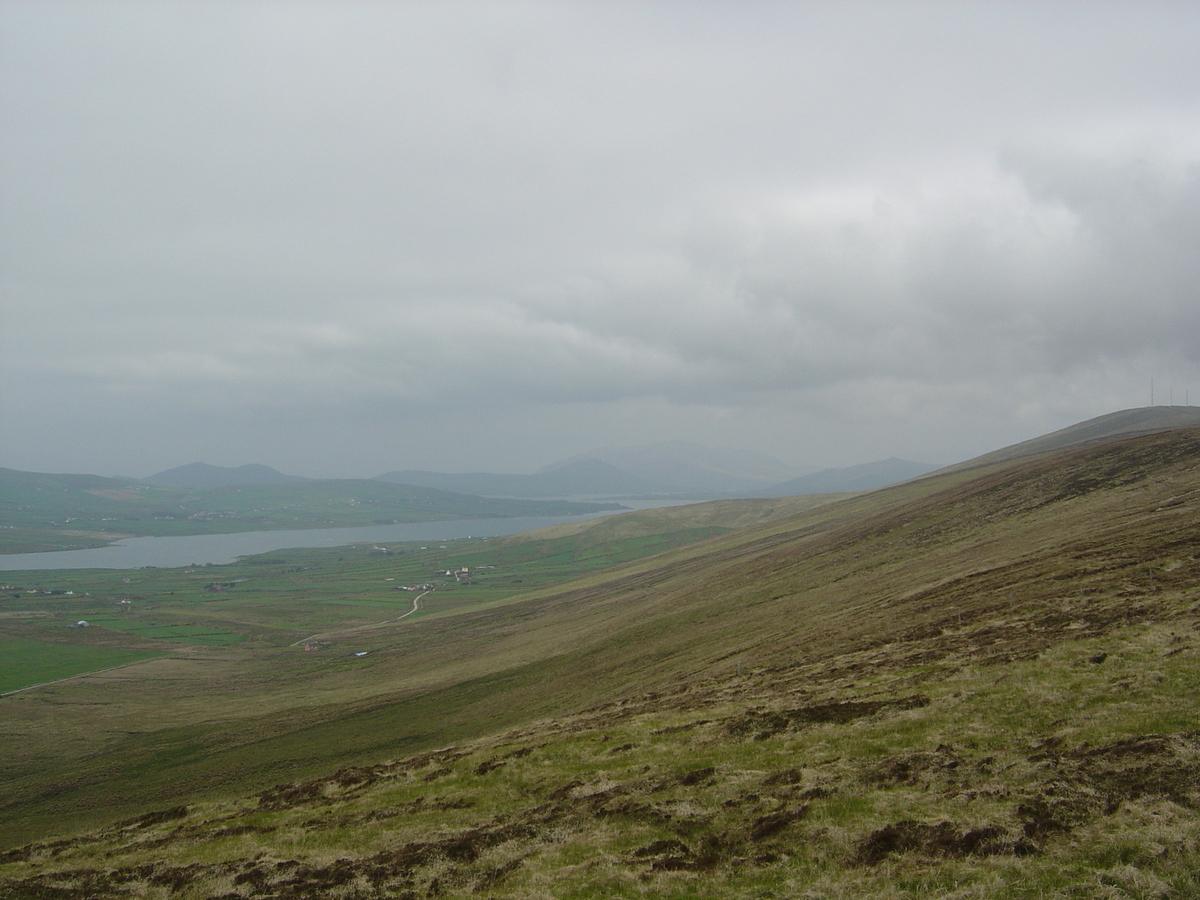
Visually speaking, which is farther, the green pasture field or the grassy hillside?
the green pasture field

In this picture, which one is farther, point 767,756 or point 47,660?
point 47,660

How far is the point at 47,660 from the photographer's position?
119 meters

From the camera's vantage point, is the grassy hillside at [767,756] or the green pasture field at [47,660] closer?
the grassy hillside at [767,756]

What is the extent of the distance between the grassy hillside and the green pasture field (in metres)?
38.0

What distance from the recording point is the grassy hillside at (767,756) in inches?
658

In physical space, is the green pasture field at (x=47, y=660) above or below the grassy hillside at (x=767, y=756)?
below

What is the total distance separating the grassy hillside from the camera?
1670 cm

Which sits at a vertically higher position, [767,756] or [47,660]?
[767,756]

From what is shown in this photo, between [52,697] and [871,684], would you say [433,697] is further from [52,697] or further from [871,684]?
[52,697]

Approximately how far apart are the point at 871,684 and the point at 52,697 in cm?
11344

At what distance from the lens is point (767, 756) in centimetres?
2516

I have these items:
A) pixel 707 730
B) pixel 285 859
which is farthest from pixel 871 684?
pixel 285 859

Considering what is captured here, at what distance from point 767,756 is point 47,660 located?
477 ft

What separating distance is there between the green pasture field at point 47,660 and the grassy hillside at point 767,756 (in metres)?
38.0
